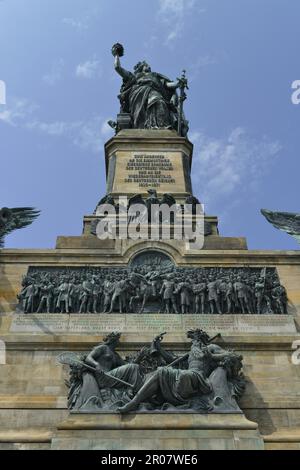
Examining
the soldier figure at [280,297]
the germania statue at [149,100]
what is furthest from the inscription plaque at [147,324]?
the germania statue at [149,100]

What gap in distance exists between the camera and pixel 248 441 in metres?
10.5

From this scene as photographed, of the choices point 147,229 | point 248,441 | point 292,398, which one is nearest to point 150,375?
point 248,441

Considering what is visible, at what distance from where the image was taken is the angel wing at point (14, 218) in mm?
16308

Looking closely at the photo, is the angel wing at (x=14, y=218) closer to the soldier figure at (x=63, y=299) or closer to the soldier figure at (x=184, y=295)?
the soldier figure at (x=63, y=299)

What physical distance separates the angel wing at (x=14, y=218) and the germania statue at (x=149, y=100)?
7210 mm

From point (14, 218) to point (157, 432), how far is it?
345 inches

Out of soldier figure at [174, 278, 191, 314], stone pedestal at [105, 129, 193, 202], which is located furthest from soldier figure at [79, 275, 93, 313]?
stone pedestal at [105, 129, 193, 202]

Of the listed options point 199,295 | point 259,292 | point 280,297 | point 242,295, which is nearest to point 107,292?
point 199,295

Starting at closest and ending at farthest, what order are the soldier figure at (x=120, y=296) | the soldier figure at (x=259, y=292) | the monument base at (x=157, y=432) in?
the monument base at (x=157, y=432) < the soldier figure at (x=120, y=296) < the soldier figure at (x=259, y=292)

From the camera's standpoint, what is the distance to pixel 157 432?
1072cm

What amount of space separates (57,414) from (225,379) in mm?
3652

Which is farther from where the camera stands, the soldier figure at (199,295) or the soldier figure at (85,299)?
the soldier figure at (199,295)

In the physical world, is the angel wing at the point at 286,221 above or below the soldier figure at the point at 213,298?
above

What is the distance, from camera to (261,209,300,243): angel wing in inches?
659
